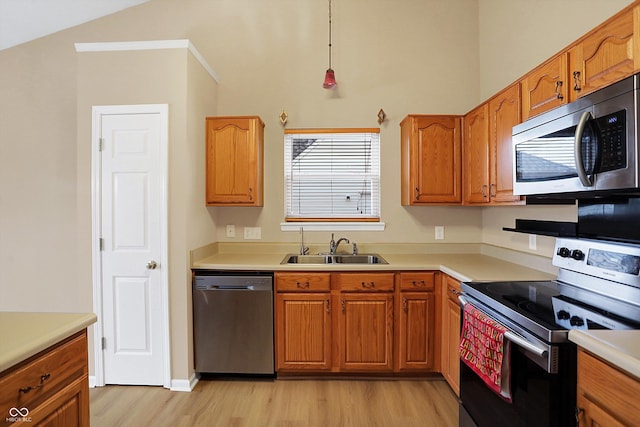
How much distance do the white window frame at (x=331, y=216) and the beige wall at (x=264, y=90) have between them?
74mm

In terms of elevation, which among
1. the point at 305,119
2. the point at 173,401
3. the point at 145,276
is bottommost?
the point at 173,401

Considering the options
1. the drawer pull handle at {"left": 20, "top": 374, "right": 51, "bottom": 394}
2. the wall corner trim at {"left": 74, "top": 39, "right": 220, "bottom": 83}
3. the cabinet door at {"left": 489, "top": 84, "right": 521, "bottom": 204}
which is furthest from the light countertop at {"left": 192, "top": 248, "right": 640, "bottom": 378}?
the wall corner trim at {"left": 74, "top": 39, "right": 220, "bottom": 83}

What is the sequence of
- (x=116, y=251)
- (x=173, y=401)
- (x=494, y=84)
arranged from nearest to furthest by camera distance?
(x=173, y=401), (x=116, y=251), (x=494, y=84)

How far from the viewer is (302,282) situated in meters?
2.52

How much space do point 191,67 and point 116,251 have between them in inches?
60.7

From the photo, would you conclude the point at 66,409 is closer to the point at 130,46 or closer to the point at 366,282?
the point at 366,282

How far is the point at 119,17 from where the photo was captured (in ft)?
10.3

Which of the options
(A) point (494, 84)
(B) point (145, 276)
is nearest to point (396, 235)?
(A) point (494, 84)

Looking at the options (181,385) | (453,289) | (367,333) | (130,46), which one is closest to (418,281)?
(453,289)

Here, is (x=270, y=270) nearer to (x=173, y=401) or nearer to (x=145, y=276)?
(x=145, y=276)

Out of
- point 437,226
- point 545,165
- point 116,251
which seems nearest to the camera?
point 545,165

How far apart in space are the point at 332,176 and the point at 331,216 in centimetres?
40

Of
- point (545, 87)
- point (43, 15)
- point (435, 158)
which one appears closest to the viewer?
point (545, 87)

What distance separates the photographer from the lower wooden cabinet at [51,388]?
94cm
